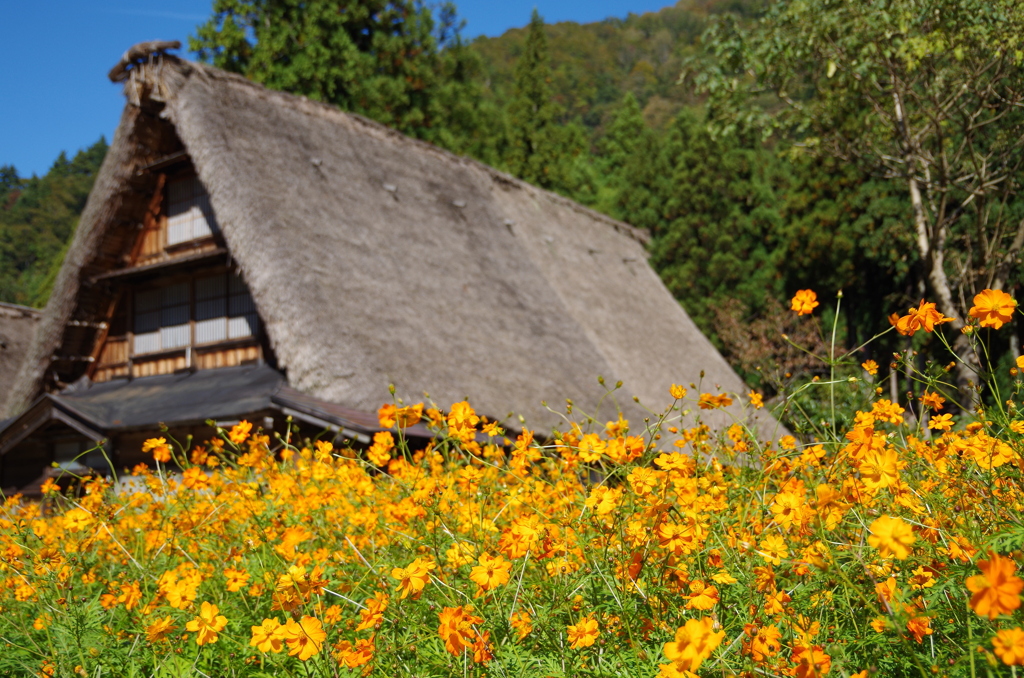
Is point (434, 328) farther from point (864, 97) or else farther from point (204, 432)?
point (864, 97)

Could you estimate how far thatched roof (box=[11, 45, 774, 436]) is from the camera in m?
7.28

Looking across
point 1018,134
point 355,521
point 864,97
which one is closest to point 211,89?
point 864,97

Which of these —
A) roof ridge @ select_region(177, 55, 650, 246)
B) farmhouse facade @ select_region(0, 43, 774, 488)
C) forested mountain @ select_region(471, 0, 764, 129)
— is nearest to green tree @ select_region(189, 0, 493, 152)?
roof ridge @ select_region(177, 55, 650, 246)

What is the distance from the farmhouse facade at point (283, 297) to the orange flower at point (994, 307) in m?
5.10

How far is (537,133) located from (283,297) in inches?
657

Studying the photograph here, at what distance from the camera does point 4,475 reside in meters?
9.92

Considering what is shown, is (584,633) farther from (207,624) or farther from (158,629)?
(158,629)

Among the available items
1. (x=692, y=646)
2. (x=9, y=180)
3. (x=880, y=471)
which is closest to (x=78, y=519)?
(x=692, y=646)

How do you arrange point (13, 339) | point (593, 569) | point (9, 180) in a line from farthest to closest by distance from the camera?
1. point (9, 180)
2. point (13, 339)
3. point (593, 569)

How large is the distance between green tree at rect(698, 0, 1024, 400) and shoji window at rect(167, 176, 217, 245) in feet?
19.2

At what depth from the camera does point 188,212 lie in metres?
9.55

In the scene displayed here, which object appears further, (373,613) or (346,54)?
(346,54)

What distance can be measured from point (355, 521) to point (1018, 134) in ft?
28.2

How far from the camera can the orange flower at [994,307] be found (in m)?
1.51
